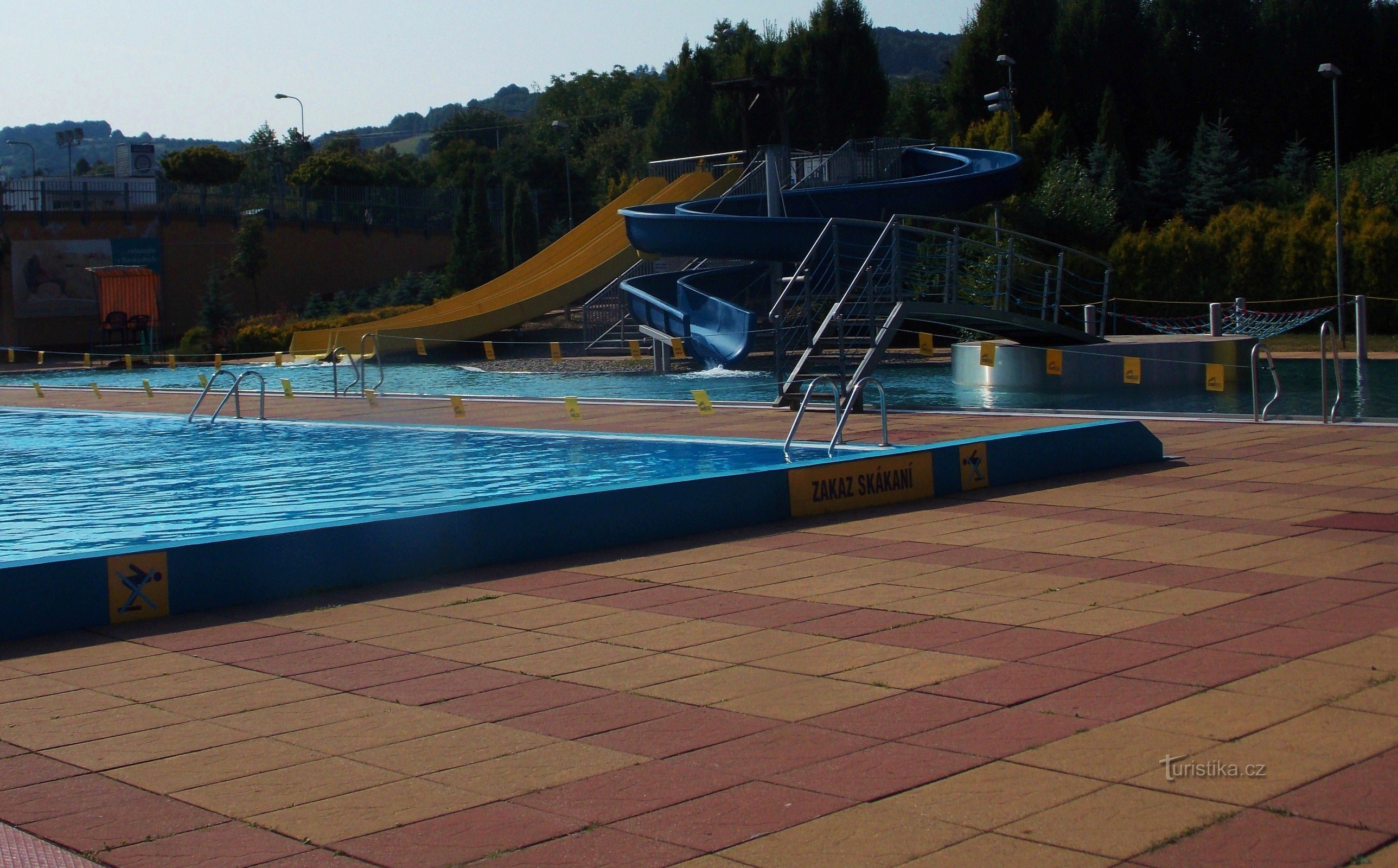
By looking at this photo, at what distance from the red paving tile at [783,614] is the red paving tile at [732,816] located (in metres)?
2.32

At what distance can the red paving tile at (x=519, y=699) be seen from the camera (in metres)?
5.15

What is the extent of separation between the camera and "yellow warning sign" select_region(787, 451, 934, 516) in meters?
9.77

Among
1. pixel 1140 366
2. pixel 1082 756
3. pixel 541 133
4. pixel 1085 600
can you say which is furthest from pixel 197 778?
pixel 541 133

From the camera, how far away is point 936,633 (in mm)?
6164

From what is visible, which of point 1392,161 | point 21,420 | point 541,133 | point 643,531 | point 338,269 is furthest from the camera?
point 541,133

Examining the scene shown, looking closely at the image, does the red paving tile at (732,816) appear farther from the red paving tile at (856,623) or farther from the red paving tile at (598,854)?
the red paving tile at (856,623)

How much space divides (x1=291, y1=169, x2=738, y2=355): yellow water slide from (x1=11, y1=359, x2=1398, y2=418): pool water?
2469 mm

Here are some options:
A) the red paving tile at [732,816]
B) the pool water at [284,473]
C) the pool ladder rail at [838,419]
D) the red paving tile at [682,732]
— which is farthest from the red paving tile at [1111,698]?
the pool ladder rail at [838,419]

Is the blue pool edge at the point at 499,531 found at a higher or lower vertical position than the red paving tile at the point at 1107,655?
higher

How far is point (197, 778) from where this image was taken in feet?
14.6

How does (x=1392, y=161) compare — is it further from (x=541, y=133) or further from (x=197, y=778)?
(x=541, y=133)

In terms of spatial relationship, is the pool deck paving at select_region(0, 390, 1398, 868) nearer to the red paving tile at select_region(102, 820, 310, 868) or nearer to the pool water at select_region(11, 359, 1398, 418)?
the red paving tile at select_region(102, 820, 310, 868)

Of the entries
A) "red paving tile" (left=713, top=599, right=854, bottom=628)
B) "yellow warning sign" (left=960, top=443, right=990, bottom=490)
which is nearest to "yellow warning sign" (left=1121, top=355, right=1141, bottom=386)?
"yellow warning sign" (left=960, top=443, right=990, bottom=490)

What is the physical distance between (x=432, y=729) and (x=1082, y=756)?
2252 mm
